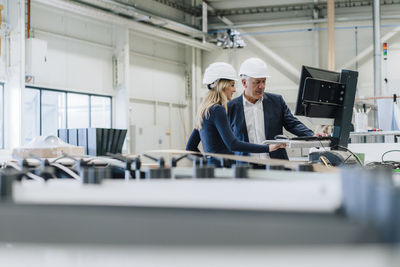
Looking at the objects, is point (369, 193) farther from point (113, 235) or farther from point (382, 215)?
point (113, 235)

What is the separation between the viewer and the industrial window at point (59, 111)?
7.12m

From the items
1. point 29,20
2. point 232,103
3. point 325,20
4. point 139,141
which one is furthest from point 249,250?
point 325,20

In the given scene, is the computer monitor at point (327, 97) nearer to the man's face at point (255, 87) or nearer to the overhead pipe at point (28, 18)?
the man's face at point (255, 87)

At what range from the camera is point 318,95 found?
241cm

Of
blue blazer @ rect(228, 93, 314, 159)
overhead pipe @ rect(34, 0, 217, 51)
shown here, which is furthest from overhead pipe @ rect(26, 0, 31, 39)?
blue blazer @ rect(228, 93, 314, 159)

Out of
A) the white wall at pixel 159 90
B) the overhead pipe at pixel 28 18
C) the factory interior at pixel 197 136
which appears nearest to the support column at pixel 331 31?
the factory interior at pixel 197 136

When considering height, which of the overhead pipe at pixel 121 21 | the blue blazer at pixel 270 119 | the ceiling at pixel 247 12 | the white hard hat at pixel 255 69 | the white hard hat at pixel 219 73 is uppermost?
the ceiling at pixel 247 12

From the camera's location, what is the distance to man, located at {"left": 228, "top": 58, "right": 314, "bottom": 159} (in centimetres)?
289

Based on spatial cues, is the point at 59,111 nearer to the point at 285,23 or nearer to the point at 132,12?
the point at 132,12

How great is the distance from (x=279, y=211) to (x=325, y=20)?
9.24m

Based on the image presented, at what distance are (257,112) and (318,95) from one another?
56cm

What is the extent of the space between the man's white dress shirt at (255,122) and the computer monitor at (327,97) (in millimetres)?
483

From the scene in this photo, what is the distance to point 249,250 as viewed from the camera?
29cm

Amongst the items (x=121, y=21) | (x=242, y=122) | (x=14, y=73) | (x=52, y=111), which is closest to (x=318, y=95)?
(x=242, y=122)
